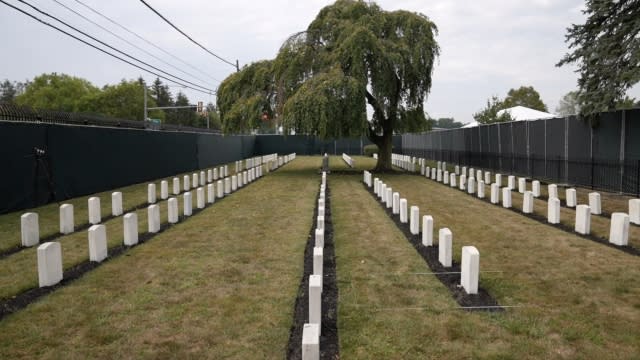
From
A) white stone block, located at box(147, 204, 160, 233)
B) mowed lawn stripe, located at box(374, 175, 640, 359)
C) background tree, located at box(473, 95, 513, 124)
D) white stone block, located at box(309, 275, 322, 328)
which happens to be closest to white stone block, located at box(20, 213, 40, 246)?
white stone block, located at box(147, 204, 160, 233)

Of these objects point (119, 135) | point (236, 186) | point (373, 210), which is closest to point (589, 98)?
point (373, 210)

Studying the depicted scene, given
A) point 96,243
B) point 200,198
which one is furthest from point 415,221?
point 200,198

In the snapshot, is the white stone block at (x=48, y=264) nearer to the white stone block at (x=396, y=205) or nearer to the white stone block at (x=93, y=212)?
the white stone block at (x=93, y=212)

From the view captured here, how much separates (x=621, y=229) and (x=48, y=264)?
354 inches

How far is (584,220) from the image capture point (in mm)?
9586

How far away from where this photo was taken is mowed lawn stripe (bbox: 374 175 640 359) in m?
4.64

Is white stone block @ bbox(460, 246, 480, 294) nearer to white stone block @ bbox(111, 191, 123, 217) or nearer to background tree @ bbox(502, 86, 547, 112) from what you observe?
white stone block @ bbox(111, 191, 123, 217)

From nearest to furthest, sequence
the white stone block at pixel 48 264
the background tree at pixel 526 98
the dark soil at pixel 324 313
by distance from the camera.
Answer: the dark soil at pixel 324 313 → the white stone block at pixel 48 264 → the background tree at pixel 526 98

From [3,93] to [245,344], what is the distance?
13763cm

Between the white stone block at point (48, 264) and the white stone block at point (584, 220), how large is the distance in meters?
9.16

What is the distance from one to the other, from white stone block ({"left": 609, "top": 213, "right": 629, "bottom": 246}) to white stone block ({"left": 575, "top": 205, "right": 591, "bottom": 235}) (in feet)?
3.04

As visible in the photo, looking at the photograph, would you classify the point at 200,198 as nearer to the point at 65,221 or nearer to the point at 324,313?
the point at 65,221

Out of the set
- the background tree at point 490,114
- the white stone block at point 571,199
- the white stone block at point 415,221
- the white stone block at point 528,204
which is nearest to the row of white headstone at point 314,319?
the white stone block at point 415,221

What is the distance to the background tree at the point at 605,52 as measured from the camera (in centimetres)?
1425
